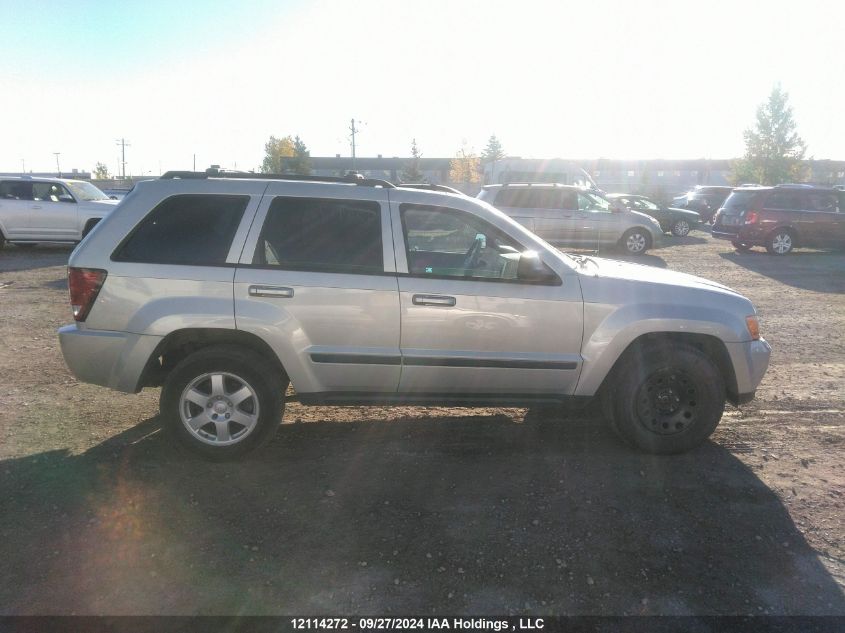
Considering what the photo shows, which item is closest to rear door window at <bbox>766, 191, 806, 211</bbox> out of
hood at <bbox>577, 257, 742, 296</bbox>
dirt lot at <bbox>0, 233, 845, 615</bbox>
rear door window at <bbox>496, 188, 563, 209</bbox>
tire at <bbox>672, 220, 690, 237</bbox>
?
rear door window at <bbox>496, 188, 563, 209</bbox>

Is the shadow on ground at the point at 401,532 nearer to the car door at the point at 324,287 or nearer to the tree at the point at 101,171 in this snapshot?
the car door at the point at 324,287

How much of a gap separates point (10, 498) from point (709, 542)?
13.1 feet

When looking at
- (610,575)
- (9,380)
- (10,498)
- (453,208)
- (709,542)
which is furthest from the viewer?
(9,380)

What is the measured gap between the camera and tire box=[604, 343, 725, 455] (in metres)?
4.10

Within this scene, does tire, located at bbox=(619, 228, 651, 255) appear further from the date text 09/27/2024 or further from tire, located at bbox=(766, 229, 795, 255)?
the date text 09/27/2024

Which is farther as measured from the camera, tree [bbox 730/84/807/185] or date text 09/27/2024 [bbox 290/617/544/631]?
tree [bbox 730/84/807/185]

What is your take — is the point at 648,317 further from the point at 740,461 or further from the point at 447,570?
the point at 447,570

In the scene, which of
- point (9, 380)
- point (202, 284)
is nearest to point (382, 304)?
point (202, 284)

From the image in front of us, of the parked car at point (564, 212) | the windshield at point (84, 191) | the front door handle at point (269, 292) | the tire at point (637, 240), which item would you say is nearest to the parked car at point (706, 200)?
the tire at point (637, 240)

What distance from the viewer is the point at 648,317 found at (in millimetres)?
4016

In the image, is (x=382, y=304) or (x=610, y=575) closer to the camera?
(x=610, y=575)

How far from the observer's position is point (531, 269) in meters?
3.93

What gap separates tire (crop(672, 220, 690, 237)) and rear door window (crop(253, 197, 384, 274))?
2001 centimetres

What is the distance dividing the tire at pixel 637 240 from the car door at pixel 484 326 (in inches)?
504
